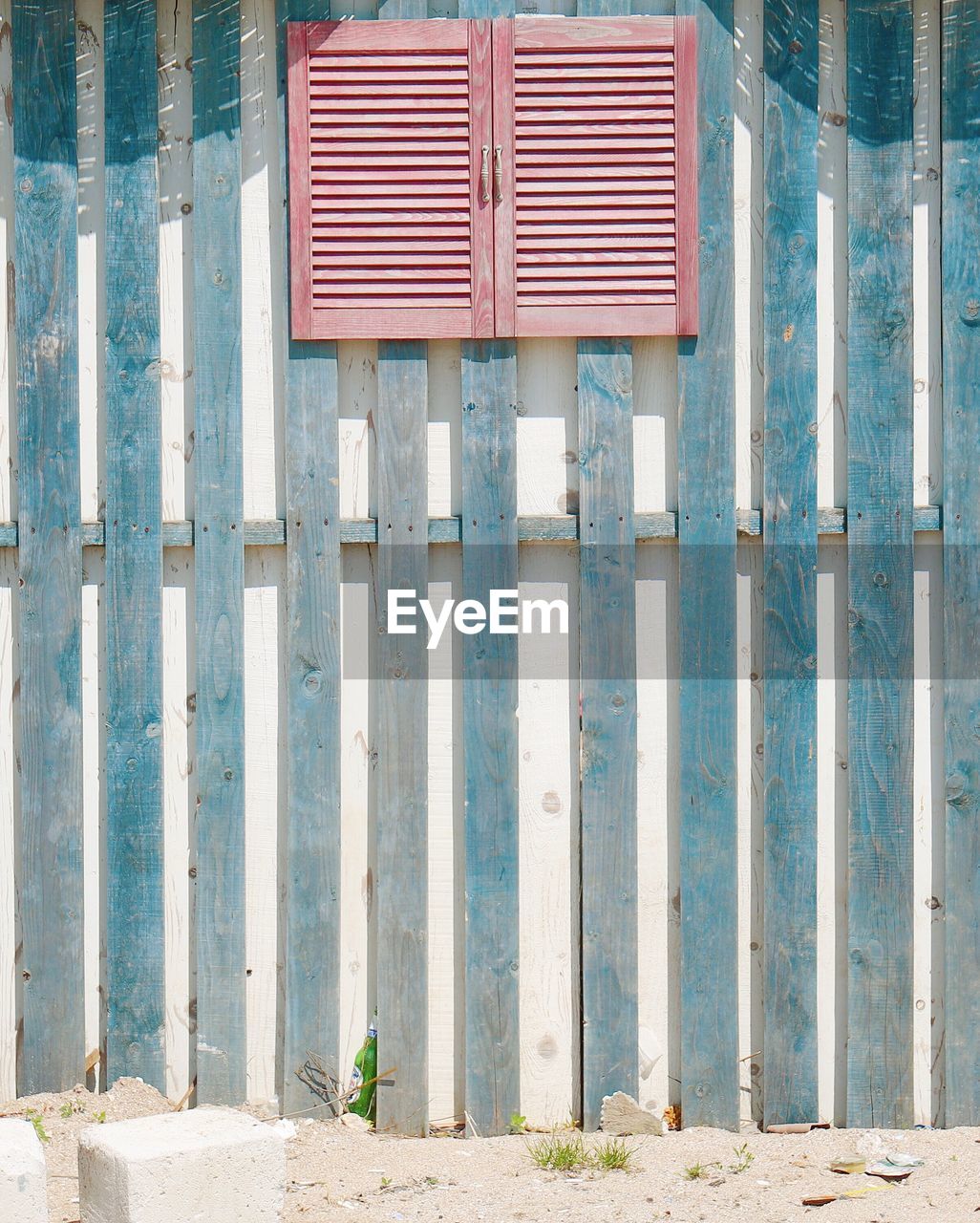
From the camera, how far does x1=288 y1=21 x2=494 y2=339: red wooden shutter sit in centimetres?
372

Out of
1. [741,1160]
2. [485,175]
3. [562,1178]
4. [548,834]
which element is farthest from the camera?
[548,834]

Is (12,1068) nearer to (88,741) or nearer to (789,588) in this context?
(88,741)

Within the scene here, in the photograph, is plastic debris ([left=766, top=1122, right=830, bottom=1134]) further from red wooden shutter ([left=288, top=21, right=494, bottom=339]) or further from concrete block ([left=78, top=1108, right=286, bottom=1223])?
red wooden shutter ([left=288, top=21, right=494, bottom=339])

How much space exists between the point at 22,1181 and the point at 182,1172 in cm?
37

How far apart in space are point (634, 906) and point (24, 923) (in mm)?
1931

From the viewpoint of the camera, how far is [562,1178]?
138 inches

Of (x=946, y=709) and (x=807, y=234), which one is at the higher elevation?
(x=807, y=234)

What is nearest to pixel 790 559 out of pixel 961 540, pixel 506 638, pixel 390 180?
pixel 961 540

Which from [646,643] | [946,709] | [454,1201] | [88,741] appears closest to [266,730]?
[88,741]

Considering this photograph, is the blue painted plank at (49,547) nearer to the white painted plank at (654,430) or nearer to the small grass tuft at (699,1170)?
the white painted plank at (654,430)

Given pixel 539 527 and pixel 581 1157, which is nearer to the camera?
pixel 581 1157

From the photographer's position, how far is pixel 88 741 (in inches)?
153

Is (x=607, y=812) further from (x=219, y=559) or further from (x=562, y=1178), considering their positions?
(x=219, y=559)

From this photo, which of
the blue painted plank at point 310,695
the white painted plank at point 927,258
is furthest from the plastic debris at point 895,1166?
the white painted plank at point 927,258
